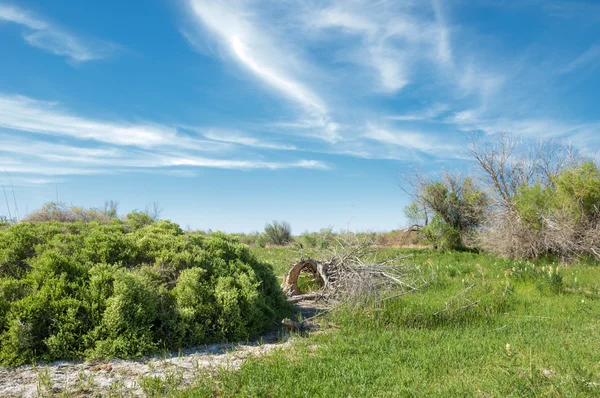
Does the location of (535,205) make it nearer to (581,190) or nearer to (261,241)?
(581,190)

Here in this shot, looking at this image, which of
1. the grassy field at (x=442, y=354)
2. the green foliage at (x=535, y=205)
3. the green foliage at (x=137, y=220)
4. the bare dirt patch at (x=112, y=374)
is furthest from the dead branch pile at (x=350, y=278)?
the green foliage at (x=535, y=205)

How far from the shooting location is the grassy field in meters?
4.80

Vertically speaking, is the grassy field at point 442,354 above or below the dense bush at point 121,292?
below

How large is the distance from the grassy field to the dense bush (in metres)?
1.36

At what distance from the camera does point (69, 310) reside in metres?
6.04

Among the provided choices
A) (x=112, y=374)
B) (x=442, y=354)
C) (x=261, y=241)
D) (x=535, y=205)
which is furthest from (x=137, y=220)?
(x=261, y=241)

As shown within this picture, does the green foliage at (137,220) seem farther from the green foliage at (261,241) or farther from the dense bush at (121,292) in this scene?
the green foliage at (261,241)

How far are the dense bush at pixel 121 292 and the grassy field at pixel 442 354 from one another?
136cm

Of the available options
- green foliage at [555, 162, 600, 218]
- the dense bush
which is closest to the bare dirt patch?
the dense bush

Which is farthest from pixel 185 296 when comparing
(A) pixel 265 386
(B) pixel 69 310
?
(A) pixel 265 386

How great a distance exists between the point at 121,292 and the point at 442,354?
15.1ft

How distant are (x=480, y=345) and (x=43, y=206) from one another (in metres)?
14.5

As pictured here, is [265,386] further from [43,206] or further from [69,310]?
[43,206]

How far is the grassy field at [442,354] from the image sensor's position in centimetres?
480
